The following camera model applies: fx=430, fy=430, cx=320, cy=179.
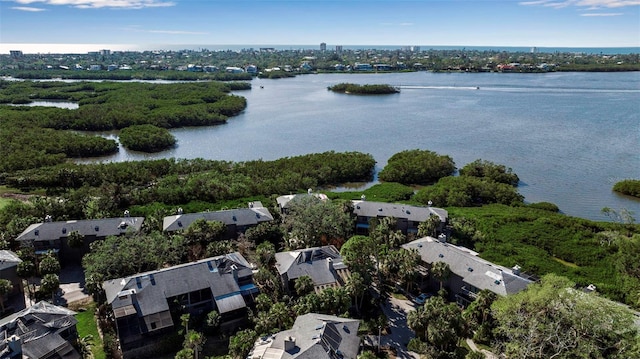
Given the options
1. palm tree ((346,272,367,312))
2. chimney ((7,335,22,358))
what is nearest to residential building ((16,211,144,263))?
chimney ((7,335,22,358))

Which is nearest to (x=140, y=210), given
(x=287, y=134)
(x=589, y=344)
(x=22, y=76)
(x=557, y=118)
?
(x=589, y=344)

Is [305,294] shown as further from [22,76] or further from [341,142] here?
[22,76]

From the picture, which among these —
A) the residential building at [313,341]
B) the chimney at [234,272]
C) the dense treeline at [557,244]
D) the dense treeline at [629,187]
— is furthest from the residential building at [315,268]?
the dense treeline at [629,187]

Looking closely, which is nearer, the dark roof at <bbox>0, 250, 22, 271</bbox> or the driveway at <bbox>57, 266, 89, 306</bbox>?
the dark roof at <bbox>0, 250, 22, 271</bbox>

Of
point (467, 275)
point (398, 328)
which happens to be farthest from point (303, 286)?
point (467, 275)

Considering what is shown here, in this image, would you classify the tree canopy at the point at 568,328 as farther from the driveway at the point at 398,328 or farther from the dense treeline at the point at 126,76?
the dense treeline at the point at 126,76

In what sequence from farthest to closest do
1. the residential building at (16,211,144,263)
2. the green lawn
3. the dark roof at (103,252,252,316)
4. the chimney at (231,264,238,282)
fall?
1. the residential building at (16,211,144,263)
2. the chimney at (231,264,238,282)
3. the dark roof at (103,252,252,316)
4. the green lawn

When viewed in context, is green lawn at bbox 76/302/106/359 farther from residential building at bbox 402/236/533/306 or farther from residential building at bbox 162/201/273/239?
residential building at bbox 402/236/533/306
